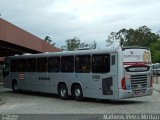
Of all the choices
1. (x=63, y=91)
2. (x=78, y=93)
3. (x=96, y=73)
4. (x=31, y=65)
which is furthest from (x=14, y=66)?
(x=96, y=73)

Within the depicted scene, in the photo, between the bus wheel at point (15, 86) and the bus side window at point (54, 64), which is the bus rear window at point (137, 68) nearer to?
the bus side window at point (54, 64)

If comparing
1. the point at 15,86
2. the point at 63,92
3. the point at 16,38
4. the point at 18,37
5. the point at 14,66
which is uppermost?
the point at 18,37

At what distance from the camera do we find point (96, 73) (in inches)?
846

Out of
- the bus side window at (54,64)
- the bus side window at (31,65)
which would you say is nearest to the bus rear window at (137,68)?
the bus side window at (54,64)

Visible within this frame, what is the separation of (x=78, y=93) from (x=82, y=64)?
5.05ft

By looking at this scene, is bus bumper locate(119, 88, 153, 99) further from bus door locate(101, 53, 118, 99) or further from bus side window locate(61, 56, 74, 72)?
bus side window locate(61, 56, 74, 72)

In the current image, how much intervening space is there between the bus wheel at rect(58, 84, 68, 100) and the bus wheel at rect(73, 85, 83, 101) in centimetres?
70

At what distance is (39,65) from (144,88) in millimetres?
7899

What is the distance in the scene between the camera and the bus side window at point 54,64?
81.2 ft

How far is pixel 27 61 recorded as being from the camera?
2800cm

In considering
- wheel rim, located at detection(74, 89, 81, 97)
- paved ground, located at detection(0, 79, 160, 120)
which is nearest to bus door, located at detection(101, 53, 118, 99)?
paved ground, located at detection(0, 79, 160, 120)

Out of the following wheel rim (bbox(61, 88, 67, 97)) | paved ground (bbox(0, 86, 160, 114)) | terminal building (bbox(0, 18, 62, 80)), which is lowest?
paved ground (bbox(0, 86, 160, 114))

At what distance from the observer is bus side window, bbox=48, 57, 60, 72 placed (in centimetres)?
2475

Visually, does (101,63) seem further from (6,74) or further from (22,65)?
(6,74)
